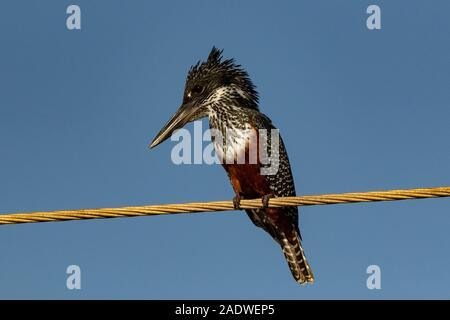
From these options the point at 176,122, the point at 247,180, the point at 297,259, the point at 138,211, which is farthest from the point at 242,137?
the point at 138,211

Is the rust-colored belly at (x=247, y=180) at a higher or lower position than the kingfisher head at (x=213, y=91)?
lower

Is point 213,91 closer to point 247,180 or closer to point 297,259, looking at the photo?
point 247,180

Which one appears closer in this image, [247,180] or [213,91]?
[247,180]

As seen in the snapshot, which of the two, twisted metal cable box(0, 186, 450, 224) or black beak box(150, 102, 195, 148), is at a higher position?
black beak box(150, 102, 195, 148)

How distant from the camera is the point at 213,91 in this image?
26.2ft

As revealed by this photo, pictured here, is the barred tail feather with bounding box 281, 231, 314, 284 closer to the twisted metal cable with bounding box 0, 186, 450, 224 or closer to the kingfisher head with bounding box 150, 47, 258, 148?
the kingfisher head with bounding box 150, 47, 258, 148

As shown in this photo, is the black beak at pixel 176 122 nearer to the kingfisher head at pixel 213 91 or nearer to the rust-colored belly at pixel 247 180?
the kingfisher head at pixel 213 91

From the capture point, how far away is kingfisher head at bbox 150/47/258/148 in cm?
788

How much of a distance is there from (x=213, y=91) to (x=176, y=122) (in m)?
0.60

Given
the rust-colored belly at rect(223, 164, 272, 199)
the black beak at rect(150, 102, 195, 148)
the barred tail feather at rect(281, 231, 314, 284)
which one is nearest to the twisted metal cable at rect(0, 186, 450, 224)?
the rust-colored belly at rect(223, 164, 272, 199)

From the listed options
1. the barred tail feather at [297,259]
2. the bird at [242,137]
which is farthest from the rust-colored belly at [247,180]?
the barred tail feather at [297,259]

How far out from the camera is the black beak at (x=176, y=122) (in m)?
7.43

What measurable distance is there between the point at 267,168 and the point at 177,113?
1.21 meters
